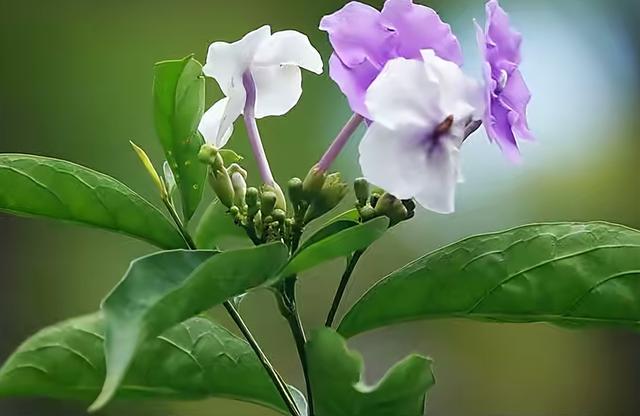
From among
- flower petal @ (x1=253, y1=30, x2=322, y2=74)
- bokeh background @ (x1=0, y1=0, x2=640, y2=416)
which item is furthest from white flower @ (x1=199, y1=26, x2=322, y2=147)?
bokeh background @ (x1=0, y1=0, x2=640, y2=416)

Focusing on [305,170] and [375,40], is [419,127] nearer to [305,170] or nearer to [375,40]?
[375,40]

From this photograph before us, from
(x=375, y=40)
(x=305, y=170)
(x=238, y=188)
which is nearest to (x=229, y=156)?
(x=238, y=188)

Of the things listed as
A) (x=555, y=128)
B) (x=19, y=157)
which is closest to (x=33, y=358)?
(x=19, y=157)

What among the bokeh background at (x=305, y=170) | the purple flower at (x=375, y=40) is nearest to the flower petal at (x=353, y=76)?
the purple flower at (x=375, y=40)

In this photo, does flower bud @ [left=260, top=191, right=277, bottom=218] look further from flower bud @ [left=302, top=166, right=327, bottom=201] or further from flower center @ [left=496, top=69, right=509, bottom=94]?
flower center @ [left=496, top=69, right=509, bottom=94]

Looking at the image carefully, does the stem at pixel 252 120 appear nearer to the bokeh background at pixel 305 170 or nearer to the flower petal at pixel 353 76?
the flower petal at pixel 353 76

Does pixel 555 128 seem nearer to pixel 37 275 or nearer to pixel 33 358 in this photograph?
pixel 37 275
